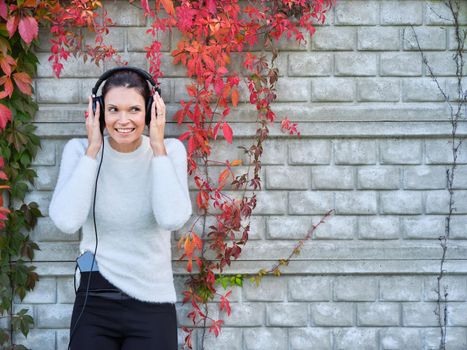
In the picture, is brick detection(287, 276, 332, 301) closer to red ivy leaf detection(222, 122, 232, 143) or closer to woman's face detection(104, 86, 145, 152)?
red ivy leaf detection(222, 122, 232, 143)

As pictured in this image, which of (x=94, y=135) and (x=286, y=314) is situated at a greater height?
(x=94, y=135)

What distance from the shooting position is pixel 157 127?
3057 mm

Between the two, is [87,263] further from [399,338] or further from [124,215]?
[399,338]

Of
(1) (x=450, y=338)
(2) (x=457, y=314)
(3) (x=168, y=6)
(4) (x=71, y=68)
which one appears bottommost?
(1) (x=450, y=338)

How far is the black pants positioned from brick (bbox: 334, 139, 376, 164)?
146 centimetres

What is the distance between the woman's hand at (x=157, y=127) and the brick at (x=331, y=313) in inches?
57.1

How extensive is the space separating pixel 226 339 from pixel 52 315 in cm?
102

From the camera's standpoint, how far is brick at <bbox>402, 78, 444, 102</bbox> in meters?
3.82

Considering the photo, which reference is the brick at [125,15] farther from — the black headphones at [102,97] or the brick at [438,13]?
the brick at [438,13]

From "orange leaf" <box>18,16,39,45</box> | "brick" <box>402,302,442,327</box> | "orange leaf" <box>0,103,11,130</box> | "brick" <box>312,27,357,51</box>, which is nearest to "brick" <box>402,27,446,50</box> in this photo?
"brick" <box>312,27,357,51</box>

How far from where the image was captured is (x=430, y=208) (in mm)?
3859

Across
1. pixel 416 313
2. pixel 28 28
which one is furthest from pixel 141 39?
pixel 416 313

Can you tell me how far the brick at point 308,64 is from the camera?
3.80 metres

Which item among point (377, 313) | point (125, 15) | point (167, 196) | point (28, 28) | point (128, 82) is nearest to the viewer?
point (167, 196)
